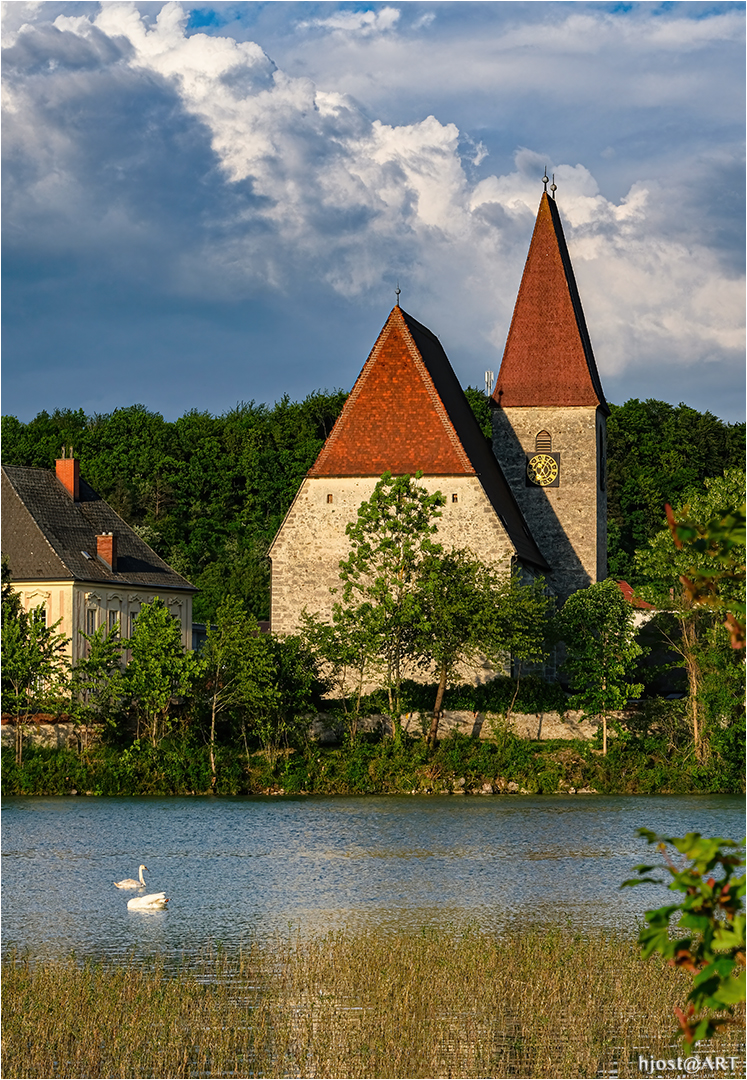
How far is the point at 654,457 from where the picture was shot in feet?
235

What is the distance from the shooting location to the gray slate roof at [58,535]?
135 feet

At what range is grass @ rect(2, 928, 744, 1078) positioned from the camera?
8.83 metres

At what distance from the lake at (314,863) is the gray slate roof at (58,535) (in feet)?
40.2

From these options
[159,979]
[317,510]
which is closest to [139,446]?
[317,510]

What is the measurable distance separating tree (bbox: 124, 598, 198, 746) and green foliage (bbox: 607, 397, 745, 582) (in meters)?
36.2

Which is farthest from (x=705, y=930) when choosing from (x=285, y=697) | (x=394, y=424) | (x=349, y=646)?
(x=394, y=424)

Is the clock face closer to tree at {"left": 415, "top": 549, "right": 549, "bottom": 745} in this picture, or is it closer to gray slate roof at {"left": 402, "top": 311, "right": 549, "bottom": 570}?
gray slate roof at {"left": 402, "top": 311, "right": 549, "bottom": 570}

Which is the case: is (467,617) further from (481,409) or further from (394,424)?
(481,409)

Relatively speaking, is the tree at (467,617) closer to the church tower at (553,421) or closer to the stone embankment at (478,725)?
the stone embankment at (478,725)

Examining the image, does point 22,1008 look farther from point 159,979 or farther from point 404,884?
point 404,884

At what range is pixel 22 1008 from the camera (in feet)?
32.6

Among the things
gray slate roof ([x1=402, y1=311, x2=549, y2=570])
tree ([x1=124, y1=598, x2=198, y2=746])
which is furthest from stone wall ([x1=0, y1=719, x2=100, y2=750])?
gray slate roof ([x1=402, y1=311, x2=549, y2=570])

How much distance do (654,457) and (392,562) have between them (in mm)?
38043

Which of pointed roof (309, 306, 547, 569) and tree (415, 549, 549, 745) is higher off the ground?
pointed roof (309, 306, 547, 569)
